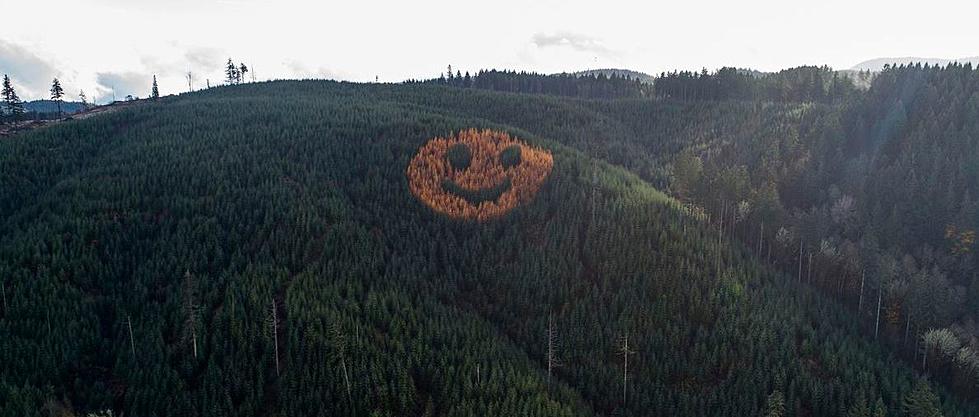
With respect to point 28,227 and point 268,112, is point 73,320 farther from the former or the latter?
point 268,112

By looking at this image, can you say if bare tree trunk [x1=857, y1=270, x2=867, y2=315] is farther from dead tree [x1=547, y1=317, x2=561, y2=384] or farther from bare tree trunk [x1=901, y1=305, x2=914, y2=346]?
dead tree [x1=547, y1=317, x2=561, y2=384]

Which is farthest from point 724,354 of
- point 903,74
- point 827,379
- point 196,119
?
point 196,119

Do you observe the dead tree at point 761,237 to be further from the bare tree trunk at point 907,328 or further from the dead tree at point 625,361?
the dead tree at point 625,361

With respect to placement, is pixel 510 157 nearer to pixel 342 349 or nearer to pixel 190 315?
pixel 342 349

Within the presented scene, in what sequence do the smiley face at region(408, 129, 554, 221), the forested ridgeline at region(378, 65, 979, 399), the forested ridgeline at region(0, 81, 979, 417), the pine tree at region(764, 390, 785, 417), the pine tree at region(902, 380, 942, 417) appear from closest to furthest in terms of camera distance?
the pine tree at region(902, 380, 942, 417), the pine tree at region(764, 390, 785, 417), the forested ridgeline at region(0, 81, 979, 417), the forested ridgeline at region(378, 65, 979, 399), the smiley face at region(408, 129, 554, 221)

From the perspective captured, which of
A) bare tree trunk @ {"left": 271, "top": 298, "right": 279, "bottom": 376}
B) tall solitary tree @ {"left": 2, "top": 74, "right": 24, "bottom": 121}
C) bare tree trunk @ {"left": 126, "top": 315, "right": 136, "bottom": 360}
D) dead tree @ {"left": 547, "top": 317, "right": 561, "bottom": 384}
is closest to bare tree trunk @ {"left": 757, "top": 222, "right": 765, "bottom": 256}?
dead tree @ {"left": 547, "top": 317, "right": 561, "bottom": 384}

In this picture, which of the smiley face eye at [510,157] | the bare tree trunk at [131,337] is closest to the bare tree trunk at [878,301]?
the smiley face eye at [510,157]
